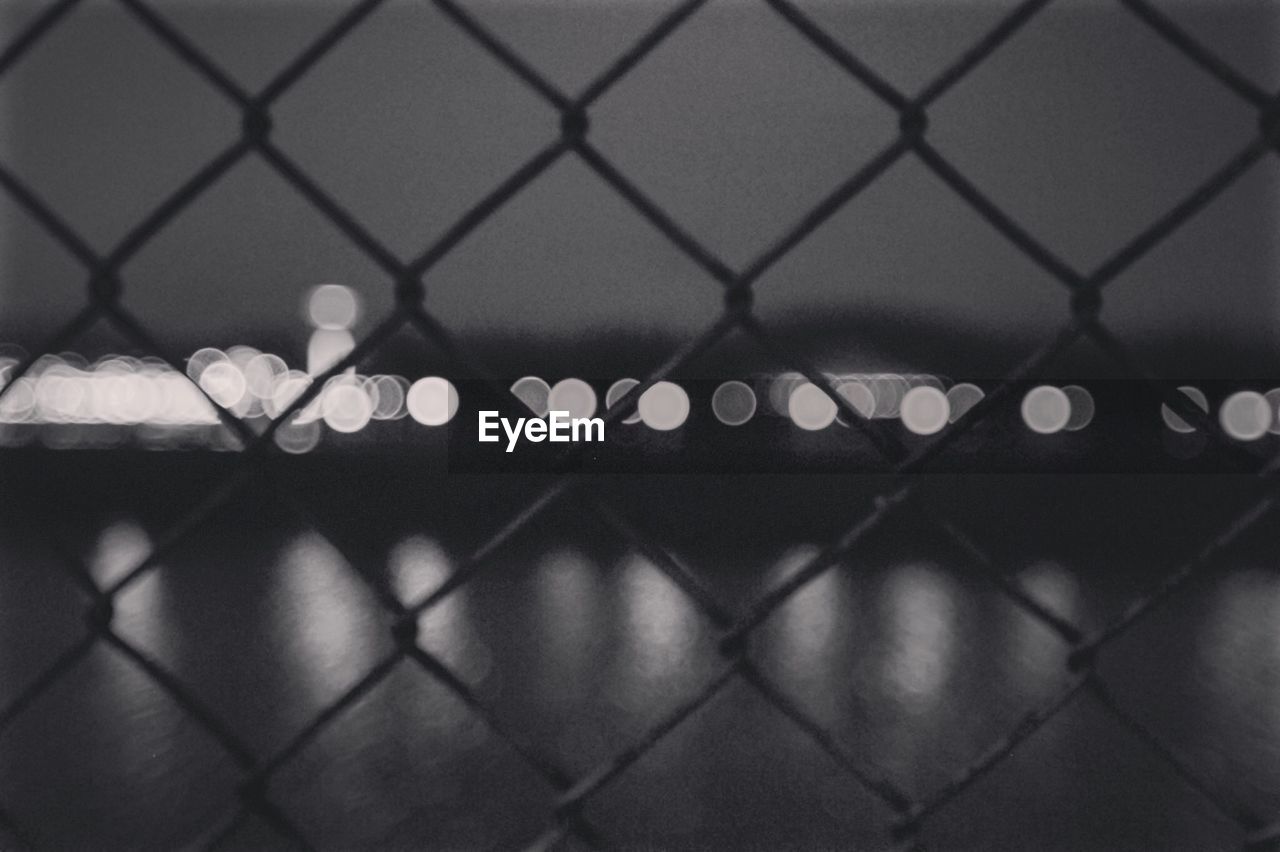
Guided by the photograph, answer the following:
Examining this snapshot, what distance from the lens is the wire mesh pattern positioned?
1.04m

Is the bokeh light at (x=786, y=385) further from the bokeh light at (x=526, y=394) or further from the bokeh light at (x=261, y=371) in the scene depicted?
the bokeh light at (x=261, y=371)

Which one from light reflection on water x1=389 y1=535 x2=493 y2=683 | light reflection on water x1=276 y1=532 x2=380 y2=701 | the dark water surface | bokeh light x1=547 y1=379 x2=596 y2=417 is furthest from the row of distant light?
light reflection on water x1=276 y1=532 x2=380 y2=701

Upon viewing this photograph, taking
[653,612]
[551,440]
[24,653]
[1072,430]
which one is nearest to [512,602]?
[653,612]

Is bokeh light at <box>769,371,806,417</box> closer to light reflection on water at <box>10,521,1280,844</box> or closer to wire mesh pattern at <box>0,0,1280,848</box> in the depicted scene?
wire mesh pattern at <box>0,0,1280,848</box>

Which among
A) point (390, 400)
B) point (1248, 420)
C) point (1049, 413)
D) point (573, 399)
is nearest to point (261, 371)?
point (390, 400)

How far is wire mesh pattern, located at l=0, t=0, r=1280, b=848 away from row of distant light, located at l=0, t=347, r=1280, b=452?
56mm

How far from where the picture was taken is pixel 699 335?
1088 millimetres

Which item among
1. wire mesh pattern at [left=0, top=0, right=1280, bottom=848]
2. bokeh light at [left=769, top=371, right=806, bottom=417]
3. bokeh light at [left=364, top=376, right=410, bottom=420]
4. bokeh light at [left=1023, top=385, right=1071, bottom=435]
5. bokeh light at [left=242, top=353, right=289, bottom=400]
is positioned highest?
bokeh light at [left=242, top=353, right=289, bottom=400]

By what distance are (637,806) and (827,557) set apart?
214 cm

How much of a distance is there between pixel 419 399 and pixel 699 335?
3.21 m

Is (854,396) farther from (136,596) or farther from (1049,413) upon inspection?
(1049,413)

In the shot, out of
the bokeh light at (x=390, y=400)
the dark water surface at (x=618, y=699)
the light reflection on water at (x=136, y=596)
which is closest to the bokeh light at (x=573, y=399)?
the dark water surface at (x=618, y=699)

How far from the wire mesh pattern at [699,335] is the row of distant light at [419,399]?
0.06 meters

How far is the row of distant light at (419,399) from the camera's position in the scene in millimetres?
1361
